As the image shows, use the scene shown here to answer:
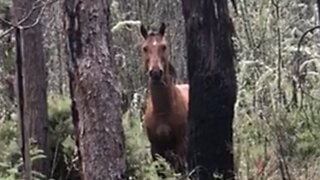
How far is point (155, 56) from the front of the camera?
10.5 meters

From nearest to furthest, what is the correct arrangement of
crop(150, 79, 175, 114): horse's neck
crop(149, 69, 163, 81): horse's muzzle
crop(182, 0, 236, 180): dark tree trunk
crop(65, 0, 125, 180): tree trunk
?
crop(65, 0, 125, 180): tree trunk → crop(182, 0, 236, 180): dark tree trunk → crop(149, 69, 163, 81): horse's muzzle → crop(150, 79, 175, 114): horse's neck

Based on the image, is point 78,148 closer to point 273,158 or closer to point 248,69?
point 273,158

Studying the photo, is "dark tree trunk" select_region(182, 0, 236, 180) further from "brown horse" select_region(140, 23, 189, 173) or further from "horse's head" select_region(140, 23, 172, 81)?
"brown horse" select_region(140, 23, 189, 173)

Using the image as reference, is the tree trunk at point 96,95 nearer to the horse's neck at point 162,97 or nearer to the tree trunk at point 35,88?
the tree trunk at point 35,88

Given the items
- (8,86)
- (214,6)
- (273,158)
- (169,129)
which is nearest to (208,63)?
(214,6)

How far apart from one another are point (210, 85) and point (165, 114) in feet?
6.63

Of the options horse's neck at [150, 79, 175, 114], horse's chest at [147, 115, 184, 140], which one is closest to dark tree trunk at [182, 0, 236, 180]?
horse's chest at [147, 115, 184, 140]

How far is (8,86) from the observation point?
15.9 metres

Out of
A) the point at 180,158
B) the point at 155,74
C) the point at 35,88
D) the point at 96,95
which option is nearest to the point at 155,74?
the point at 155,74

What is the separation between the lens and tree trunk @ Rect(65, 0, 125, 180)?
652 cm

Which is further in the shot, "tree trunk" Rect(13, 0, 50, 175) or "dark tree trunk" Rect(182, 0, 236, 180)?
"tree trunk" Rect(13, 0, 50, 175)

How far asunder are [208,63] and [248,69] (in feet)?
11.2

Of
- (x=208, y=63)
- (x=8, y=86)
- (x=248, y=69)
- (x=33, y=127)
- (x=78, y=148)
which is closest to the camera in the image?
(x=78, y=148)

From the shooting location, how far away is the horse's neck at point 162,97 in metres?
11.2
